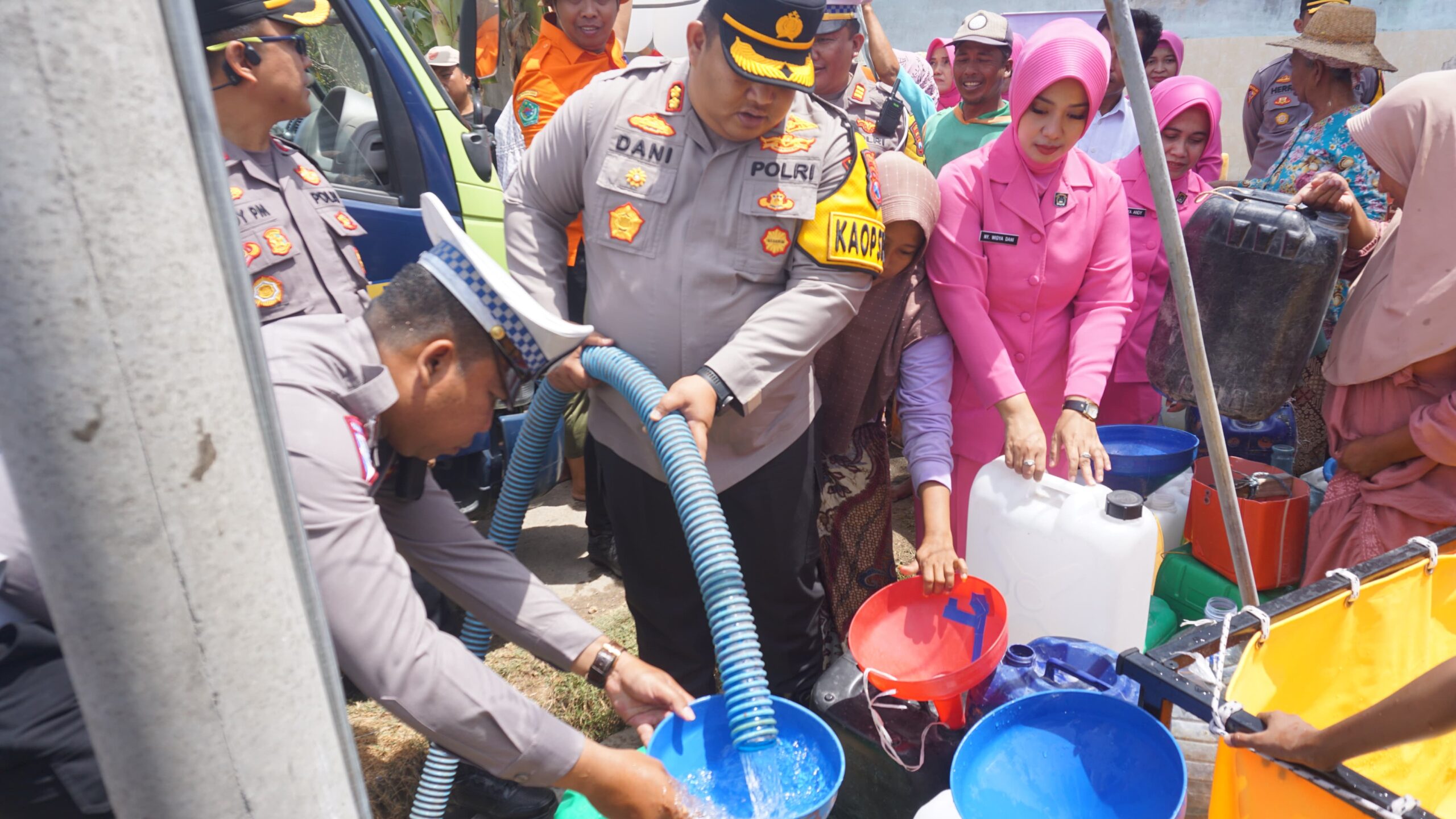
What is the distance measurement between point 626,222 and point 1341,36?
355cm

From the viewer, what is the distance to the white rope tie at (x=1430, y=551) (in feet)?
6.73

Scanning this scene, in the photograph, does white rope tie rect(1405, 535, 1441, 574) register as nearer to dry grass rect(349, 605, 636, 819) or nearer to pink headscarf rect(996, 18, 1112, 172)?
pink headscarf rect(996, 18, 1112, 172)

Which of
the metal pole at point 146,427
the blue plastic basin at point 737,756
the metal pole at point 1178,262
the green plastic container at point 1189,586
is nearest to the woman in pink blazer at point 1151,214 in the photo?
the green plastic container at point 1189,586

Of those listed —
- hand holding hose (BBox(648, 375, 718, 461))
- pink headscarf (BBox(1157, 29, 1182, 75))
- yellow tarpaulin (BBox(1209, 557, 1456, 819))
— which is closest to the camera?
yellow tarpaulin (BBox(1209, 557, 1456, 819))

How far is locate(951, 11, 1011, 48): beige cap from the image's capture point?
412 cm

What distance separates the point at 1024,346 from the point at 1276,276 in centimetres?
69

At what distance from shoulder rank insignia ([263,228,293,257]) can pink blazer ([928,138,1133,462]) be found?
175 centimetres

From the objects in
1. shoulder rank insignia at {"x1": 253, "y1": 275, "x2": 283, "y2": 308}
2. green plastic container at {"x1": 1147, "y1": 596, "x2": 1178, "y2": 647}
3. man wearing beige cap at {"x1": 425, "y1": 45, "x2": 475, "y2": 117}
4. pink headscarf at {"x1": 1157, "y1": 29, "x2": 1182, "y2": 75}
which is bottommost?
green plastic container at {"x1": 1147, "y1": 596, "x2": 1178, "y2": 647}

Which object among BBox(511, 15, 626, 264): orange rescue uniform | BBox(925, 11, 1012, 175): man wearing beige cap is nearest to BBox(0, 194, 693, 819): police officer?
BBox(511, 15, 626, 264): orange rescue uniform

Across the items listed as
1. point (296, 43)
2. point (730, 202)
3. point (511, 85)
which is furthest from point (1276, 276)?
point (511, 85)

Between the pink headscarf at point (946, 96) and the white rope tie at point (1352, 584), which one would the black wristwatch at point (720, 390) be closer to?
the white rope tie at point (1352, 584)

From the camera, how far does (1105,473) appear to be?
3.16m

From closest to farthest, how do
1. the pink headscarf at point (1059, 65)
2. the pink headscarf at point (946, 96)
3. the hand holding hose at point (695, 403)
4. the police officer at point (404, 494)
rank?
the police officer at point (404, 494) → the hand holding hose at point (695, 403) → the pink headscarf at point (1059, 65) → the pink headscarf at point (946, 96)

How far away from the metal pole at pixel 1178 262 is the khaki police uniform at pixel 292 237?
1949mm
